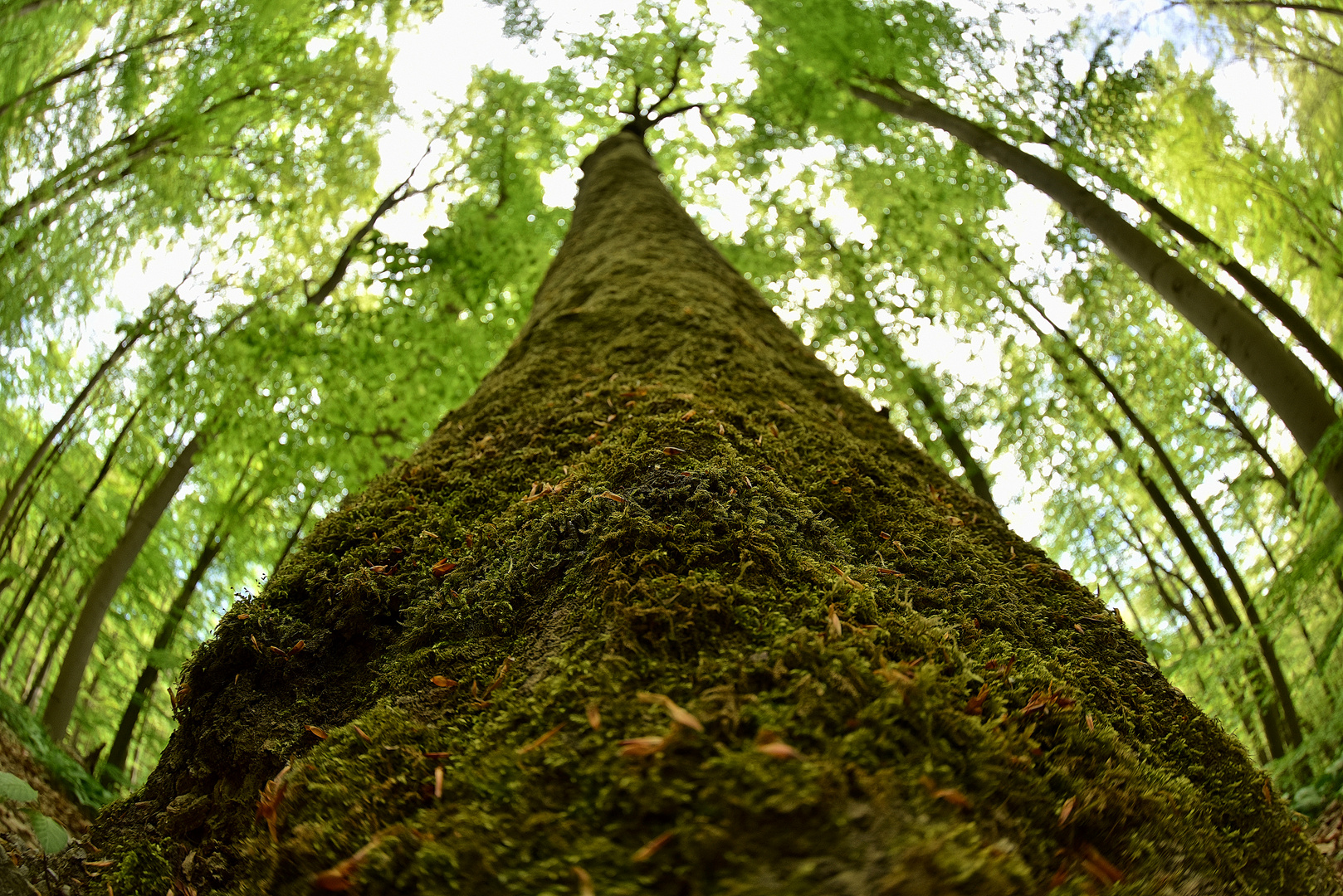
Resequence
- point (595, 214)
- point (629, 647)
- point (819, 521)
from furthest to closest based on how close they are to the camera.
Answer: point (595, 214)
point (819, 521)
point (629, 647)

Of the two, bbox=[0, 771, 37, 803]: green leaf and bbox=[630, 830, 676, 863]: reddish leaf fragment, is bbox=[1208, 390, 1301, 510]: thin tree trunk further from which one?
bbox=[0, 771, 37, 803]: green leaf

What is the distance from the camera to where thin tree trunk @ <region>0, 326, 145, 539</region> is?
18.3 ft

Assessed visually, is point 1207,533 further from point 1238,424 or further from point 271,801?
point 271,801

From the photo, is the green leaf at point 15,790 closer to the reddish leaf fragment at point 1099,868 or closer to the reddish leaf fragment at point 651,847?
the reddish leaf fragment at point 651,847

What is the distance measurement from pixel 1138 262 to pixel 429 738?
4.23m

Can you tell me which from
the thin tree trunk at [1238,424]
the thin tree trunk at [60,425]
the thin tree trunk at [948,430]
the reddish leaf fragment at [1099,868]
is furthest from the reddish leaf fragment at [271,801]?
the thin tree trunk at [1238,424]

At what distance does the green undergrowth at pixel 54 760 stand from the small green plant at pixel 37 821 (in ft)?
11.0

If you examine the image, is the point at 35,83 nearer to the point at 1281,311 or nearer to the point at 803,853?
the point at 803,853

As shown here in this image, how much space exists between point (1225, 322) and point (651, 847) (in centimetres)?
392

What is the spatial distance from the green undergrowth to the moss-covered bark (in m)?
5.06

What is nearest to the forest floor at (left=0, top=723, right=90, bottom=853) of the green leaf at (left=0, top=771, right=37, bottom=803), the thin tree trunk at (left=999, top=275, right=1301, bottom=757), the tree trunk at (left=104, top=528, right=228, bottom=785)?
the green leaf at (left=0, top=771, right=37, bottom=803)

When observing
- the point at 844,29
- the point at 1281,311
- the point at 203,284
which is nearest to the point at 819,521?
the point at 1281,311

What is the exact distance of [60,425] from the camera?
18.8 feet

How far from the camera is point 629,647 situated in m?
0.89
